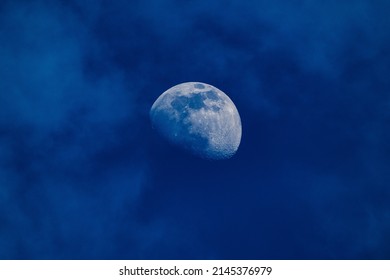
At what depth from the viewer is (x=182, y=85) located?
821 inches

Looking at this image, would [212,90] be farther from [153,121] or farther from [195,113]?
[153,121]

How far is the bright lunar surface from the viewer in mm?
19078

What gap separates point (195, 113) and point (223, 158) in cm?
373

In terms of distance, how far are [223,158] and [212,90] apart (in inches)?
172

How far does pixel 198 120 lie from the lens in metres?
19.0

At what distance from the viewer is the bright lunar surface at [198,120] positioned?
19078 mm
